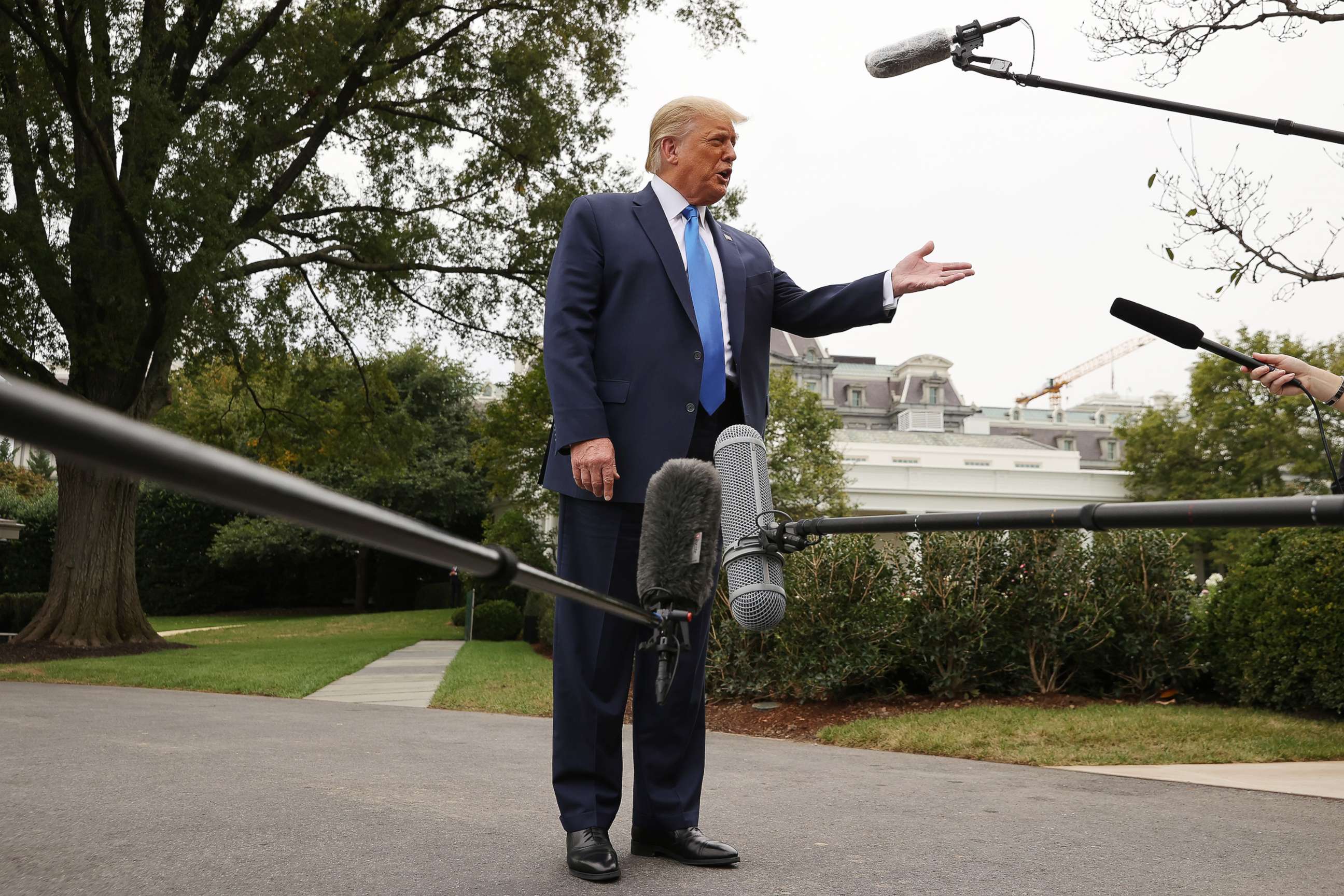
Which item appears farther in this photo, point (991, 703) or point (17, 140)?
point (17, 140)

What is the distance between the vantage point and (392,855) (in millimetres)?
2799

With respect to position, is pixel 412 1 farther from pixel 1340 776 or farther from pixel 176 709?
pixel 1340 776

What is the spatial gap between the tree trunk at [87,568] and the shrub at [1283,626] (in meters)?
13.4

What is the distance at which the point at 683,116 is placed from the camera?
2.91 m

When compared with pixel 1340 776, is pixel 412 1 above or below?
above

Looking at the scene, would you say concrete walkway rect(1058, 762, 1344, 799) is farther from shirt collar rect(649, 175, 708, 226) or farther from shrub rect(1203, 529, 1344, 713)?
shirt collar rect(649, 175, 708, 226)

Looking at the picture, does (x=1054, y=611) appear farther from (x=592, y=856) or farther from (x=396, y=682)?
(x=396, y=682)

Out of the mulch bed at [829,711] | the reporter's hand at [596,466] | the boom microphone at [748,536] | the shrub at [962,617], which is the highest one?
the reporter's hand at [596,466]

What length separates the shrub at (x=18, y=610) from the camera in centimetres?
2152

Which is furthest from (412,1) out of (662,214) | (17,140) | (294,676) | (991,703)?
(662,214)

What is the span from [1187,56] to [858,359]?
250 ft

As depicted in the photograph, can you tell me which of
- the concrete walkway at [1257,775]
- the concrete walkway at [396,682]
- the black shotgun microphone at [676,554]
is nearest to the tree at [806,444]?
the concrete walkway at [396,682]

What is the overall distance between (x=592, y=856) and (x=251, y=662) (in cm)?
1144

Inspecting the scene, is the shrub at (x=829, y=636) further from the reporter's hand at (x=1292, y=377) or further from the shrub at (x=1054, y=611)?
the reporter's hand at (x=1292, y=377)
